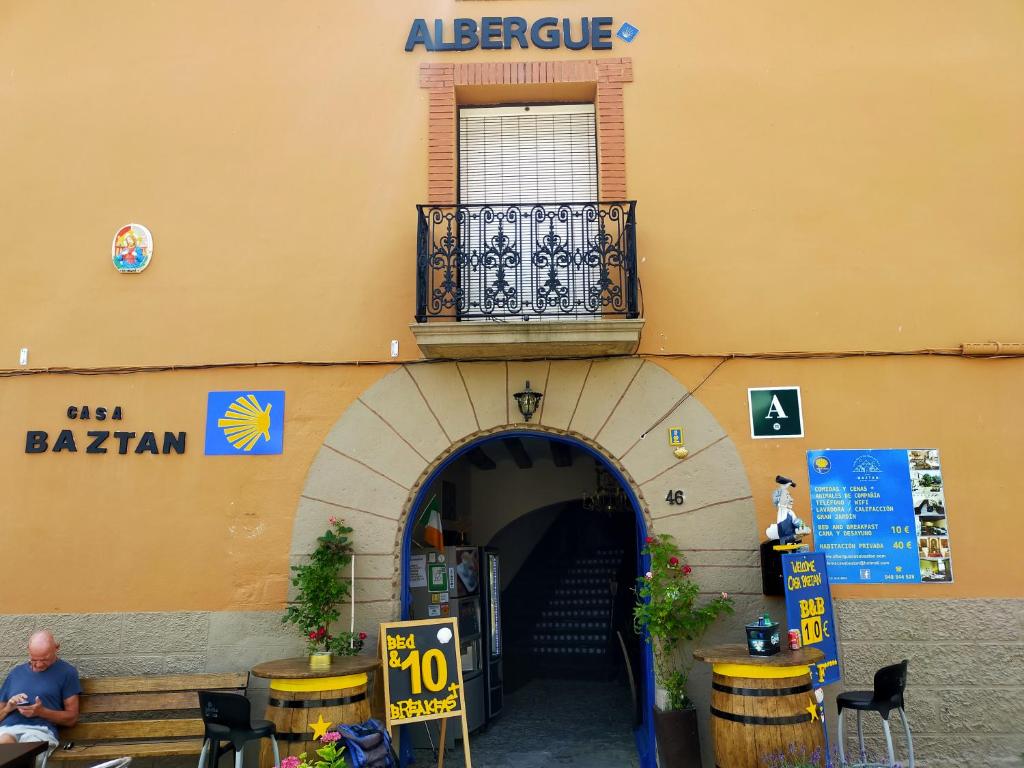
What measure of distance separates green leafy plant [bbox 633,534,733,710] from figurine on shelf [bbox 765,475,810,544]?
2.04ft

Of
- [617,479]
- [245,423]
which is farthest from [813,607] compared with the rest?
[245,423]

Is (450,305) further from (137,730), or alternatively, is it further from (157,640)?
(137,730)

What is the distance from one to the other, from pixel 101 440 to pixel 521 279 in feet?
11.7

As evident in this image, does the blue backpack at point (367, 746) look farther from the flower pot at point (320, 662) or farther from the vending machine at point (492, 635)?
the vending machine at point (492, 635)

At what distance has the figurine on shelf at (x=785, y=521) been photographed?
217 inches

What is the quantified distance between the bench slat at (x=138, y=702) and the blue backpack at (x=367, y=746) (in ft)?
4.85

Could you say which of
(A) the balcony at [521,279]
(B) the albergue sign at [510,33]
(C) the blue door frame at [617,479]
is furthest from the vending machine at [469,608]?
(B) the albergue sign at [510,33]

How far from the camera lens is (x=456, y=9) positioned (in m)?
6.94

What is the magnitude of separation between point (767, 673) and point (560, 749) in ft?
8.73

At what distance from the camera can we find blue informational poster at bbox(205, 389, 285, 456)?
631 cm

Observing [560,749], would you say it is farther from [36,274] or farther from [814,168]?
[36,274]

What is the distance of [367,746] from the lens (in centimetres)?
468

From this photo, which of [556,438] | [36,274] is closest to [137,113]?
[36,274]

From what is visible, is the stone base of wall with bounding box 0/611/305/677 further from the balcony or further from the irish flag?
the balcony
